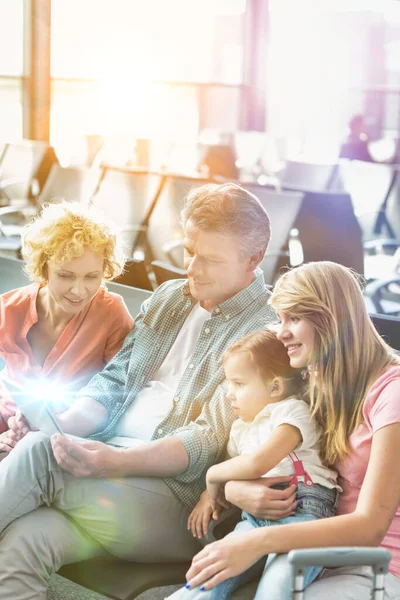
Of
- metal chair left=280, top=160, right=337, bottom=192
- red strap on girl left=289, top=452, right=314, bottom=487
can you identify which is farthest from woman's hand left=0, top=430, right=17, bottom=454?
metal chair left=280, top=160, right=337, bottom=192

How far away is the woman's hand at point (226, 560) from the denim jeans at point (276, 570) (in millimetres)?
34

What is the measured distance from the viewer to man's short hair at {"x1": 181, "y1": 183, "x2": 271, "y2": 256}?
1812mm

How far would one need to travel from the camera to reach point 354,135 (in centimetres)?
968

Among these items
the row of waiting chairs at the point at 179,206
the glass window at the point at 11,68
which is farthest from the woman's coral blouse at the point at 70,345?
the glass window at the point at 11,68

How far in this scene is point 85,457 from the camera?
1.63 m

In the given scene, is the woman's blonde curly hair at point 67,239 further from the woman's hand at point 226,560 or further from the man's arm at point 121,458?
the woman's hand at point 226,560

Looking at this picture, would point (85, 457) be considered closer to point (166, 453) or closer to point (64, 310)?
point (166, 453)

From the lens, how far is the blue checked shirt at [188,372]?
1735 millimetres

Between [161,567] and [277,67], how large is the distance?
1025cm

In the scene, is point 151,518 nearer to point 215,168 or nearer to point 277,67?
point 215,168

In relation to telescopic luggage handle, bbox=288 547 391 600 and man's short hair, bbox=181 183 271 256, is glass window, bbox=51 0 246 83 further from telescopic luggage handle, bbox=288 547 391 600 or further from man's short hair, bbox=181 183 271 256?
telescopic luggage handle, bbox=288 547 391 600

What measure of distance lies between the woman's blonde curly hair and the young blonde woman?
2.16 ft

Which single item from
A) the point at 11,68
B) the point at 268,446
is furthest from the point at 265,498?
the point at 11,68

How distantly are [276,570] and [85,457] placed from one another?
1.56ft
